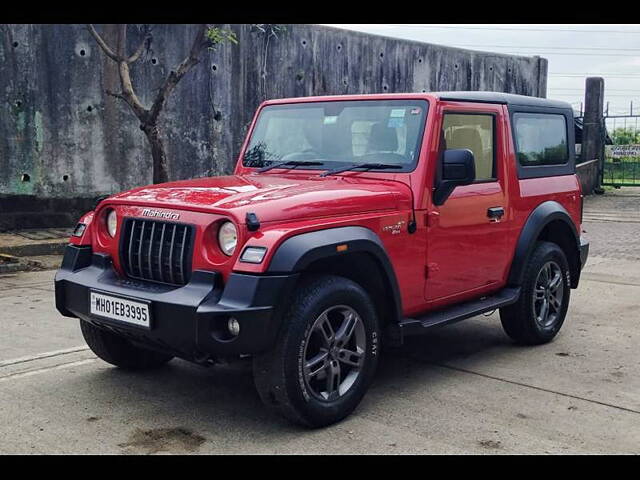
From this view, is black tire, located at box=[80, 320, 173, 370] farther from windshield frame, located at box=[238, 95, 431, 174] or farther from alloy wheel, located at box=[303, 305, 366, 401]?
windshield frame, located at box=[238, 95, 431, 174]

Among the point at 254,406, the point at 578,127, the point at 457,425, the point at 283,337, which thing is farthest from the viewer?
the point at 578,127

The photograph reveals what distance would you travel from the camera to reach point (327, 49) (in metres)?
14.7

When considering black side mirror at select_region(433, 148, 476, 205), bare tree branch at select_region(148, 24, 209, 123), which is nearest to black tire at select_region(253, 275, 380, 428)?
black side mirror at select_region(433, 148, 476, 205)

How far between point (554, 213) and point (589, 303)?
200 centimetres

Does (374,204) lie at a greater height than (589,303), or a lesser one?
greater

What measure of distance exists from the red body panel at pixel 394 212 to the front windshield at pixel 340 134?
83 mm

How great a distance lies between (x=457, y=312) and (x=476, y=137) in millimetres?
1238

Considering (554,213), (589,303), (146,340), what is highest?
(554,213)

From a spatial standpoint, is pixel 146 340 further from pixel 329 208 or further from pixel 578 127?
pixel 578 127

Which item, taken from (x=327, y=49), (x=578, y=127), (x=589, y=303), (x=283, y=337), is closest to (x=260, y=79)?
(x=327, y=49)

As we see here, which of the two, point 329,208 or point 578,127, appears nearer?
point 329,208

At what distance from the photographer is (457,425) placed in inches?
164

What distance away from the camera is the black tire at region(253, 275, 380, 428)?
3.90m
